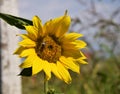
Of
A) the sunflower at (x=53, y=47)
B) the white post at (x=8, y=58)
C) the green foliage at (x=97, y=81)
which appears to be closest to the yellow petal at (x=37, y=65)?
the sunflower at (x=53, y=47)

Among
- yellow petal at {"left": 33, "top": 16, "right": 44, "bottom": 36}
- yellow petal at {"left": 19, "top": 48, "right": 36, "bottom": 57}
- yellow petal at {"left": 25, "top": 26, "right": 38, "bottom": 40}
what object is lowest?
yellow petal at {"left": 19, "top": 48, "right": 36, "bottom": 57}

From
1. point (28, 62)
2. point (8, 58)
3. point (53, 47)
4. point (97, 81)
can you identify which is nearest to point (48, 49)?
point (53, 47)

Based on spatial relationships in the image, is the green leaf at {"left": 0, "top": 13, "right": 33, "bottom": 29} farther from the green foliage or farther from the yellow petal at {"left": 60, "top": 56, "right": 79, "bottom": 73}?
the green foliage

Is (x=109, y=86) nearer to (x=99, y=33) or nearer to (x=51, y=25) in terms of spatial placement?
(x=99, y=33)

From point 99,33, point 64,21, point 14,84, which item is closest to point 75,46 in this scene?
point 64,21

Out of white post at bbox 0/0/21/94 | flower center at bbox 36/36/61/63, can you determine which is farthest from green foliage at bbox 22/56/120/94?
flower center at bbox 36/36/61/63
